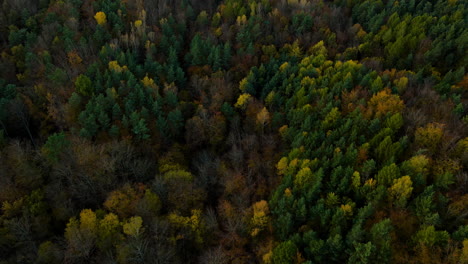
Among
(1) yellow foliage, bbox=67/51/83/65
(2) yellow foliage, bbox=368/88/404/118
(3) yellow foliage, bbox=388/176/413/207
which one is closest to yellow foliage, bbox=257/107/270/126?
(2) yellow foliage, bbox=368/88/404/118

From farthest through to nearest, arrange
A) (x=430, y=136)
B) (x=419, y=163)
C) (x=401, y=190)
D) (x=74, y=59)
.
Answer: (x=74, y=59), (x=430, y=136), (x=419, y=163), (x=401, y=190)

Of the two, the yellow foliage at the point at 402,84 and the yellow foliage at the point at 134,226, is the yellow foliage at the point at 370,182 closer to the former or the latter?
the yellow foliage at the point at 402,84

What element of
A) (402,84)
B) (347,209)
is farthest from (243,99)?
(347,209)

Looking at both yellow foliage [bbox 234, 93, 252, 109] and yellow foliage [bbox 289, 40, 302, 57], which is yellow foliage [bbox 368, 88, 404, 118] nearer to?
yellow foliage [bbox 234, 93, 252, 109]

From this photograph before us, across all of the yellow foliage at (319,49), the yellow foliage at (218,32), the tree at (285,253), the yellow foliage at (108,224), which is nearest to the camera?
the tree at (285,253)

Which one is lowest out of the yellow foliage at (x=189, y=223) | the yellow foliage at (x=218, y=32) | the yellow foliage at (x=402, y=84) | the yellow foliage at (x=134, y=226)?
the yellow foliage at (x=189, y=223)

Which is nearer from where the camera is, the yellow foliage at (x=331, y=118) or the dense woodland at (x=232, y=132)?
the dense woodland at (x=232, y=132)

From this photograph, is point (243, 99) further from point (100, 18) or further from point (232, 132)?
point (100, 18)

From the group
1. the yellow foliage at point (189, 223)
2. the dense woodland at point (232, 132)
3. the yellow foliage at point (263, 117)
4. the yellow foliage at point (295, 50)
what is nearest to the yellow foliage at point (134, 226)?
the dense woodland at point (232, 132)
